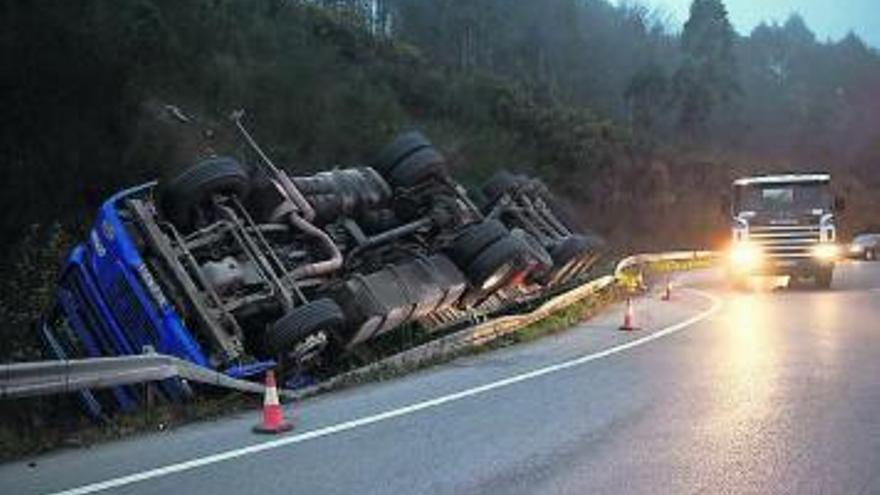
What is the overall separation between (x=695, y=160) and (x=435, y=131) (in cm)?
2690

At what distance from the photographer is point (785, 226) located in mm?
27359

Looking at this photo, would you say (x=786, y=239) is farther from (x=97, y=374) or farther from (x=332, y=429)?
(x=97, y=374)

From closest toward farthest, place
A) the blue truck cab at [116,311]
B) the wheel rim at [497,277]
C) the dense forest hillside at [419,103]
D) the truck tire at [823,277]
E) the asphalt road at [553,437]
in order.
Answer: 1. the asphalt road at [553,437]
2. the blue truck cab at [116,311]
3. the wheel rim at [497,277]
4. the dense forest hillside at [419,103]
5. the truck tire at [823,277]

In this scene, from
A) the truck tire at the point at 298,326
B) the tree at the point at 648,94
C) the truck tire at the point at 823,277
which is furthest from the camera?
the tree at the point at 648,94

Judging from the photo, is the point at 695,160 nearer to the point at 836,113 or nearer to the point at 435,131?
the point at 435,131

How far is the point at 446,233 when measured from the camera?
1694 cm

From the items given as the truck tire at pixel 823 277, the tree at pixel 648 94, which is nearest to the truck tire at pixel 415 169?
the truck tire at pixel 823 277

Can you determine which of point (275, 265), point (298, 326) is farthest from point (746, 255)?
point (298, 326)

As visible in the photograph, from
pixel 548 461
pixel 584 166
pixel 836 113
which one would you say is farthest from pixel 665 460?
pixel 836 113

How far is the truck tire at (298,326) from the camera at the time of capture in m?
12.0

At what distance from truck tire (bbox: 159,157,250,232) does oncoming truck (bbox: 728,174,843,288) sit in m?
16.5

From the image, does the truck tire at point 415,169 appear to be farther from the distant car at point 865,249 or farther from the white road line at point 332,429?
the distant car at point 865,249

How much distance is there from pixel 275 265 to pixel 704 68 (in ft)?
328

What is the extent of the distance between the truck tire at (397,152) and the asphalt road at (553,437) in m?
3.75
